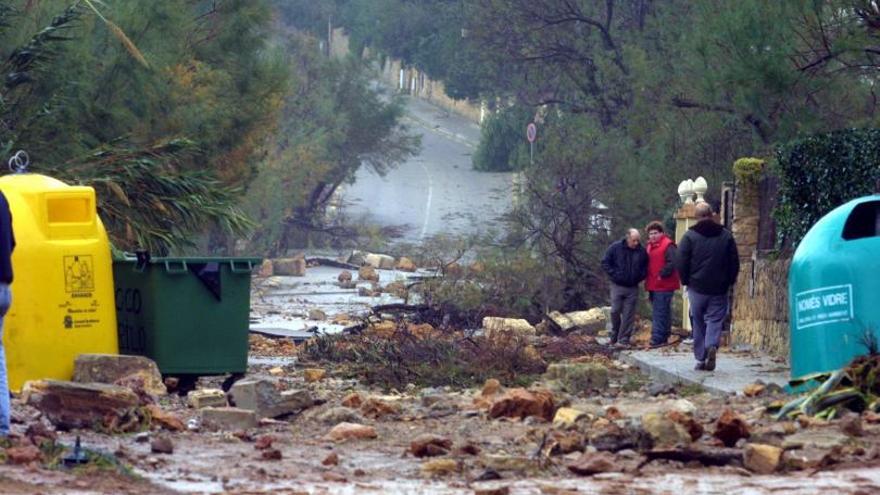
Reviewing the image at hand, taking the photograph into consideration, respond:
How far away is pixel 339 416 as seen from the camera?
1062cm

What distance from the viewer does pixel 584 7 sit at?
123 feet

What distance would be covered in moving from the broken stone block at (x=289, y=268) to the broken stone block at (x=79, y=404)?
30830 mm

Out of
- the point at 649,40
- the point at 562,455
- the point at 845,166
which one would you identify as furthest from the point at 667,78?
the point at 562,455

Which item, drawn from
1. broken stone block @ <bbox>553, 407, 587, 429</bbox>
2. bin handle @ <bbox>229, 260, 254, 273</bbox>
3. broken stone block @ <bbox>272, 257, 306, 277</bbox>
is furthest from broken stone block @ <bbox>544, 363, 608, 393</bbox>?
broken stone block @ <bbox>272, 257, 306, 277</bbox>

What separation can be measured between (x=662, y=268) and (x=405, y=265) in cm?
2526

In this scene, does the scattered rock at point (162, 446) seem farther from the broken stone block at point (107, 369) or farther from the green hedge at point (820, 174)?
the green hedge at point (820, 174)

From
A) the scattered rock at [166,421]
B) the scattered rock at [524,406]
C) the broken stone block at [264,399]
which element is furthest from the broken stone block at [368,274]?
the scattered rock at [166,421]

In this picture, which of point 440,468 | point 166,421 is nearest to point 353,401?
point 166,421

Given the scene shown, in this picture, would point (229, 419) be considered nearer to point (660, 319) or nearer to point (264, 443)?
point (264, 443)

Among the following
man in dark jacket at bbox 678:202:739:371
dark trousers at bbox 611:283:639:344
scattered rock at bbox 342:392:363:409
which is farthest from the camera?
dark trousers at bbox 611:283:639:344

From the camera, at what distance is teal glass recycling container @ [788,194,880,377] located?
1057 cm

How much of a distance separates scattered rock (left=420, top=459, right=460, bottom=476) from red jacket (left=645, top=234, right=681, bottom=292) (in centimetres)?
A: 1014

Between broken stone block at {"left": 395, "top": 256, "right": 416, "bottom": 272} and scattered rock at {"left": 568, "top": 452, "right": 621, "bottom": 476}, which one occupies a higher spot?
broken stone block at {"left": 395, "top": 256, "right": 416, "bottom": 272}

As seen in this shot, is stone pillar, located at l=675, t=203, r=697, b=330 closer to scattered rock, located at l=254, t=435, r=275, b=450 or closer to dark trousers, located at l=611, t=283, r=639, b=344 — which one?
dark trousers, located at l=611, t=283, r=639, b=344
